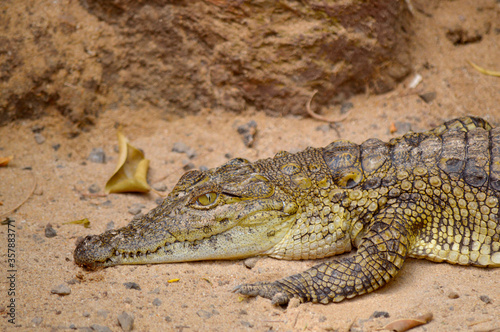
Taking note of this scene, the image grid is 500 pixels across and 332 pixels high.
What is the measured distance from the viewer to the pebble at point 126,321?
2.84 m

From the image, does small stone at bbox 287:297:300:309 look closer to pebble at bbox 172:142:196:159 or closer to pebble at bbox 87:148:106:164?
pebble at bbox 172:142:196:159

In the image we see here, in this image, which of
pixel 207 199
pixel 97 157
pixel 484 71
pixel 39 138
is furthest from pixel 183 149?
pixel 484 71

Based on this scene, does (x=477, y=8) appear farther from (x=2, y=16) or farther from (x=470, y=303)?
(x=2, y=16)

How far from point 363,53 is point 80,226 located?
3279 mm

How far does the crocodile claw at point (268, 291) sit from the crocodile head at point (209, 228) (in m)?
0.38

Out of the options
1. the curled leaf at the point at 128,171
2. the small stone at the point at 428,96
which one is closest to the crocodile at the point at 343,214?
the curled leaf at the point at 128,171

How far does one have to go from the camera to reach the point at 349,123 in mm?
5109

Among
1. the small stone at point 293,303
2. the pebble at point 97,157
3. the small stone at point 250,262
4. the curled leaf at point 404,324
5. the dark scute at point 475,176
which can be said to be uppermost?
the dark scute at point 475,176

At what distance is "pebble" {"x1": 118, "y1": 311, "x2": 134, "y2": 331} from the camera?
9.31ft

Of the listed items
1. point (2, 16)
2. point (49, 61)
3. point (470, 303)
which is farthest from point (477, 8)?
point (2, 16)

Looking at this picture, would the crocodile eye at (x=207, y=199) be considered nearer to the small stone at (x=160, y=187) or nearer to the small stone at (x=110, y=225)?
the small stone at (x=110, y=225)

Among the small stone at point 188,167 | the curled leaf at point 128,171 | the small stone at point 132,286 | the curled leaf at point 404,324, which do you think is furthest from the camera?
the small stone at point 188,167

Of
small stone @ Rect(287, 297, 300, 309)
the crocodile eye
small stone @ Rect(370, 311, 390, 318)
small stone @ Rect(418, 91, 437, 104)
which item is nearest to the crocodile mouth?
the crocodile eye

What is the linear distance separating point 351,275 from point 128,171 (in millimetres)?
2434
